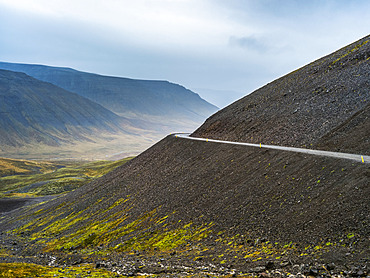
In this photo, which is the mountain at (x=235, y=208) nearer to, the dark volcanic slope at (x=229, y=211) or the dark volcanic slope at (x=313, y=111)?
the dark volcanic slope at (x=229, y=211)

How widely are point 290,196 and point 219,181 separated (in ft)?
45.9

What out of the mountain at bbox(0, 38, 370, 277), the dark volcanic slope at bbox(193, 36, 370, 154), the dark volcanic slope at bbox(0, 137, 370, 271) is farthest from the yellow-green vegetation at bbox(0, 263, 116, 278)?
the dark volcanic slope at bbox(193, 36, 370, 154)

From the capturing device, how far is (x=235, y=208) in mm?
32469

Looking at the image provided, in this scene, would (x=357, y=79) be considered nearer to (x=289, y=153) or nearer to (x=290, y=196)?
(x=289, y=153)

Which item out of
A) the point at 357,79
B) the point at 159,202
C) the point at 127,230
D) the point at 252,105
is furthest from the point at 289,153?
the point at 252,105

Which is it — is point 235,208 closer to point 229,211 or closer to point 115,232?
point 229,211

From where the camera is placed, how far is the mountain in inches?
846

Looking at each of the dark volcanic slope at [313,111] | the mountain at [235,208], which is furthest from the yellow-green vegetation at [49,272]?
the dark volcanic slope at [313,111]

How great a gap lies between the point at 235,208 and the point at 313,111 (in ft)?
100.0

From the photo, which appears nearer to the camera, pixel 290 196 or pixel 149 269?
pixel 149 269

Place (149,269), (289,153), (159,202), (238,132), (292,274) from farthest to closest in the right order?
1. (238,132)
2. (159,202)
3. (289,153)
4. (149,269)
5. (292,274)

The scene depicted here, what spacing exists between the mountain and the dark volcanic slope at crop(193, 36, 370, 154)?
0.32 meters

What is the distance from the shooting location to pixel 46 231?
59219 mm

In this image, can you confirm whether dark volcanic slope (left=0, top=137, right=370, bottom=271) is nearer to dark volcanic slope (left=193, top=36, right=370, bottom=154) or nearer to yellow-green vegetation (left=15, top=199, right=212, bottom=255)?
yellow-green vegetation (left=15, top=199, right=212, bottom=255)
